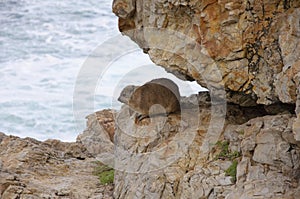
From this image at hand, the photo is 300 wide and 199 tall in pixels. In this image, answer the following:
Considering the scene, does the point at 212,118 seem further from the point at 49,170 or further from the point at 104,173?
the point at 49,170

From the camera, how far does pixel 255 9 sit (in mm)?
9781

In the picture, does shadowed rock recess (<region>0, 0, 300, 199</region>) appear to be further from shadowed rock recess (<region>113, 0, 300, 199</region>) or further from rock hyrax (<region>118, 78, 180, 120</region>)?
rock hyrax (<region>118, 78, 180, 120</region>)

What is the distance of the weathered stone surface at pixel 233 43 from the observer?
31.1ft

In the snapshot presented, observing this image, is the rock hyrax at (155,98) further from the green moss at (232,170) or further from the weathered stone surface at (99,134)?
the weathered stone surface at (99,134)

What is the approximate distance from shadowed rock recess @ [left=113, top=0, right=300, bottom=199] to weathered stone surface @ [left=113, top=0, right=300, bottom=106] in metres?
0.02

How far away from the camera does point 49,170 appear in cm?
1355

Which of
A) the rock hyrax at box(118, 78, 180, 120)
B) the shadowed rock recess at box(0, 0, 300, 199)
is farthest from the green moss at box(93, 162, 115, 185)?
the rock hyrax at box(118, 78, 180, 120)

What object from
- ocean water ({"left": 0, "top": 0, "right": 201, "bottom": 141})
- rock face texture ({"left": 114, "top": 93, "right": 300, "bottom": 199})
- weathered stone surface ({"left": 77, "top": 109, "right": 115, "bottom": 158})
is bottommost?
ocean water ({"left": 0, "top": 0, "right": 201, "bottom": 141})

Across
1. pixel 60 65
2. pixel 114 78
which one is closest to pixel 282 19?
pixel 114 78

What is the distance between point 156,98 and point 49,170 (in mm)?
3522

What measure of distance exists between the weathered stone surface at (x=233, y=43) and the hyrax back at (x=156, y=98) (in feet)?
3.60

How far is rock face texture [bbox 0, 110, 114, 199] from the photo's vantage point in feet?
39.4

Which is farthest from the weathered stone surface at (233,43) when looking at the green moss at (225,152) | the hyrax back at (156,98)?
the hyrax back at (156,98)

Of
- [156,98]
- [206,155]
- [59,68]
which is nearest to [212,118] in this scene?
[206,155]
